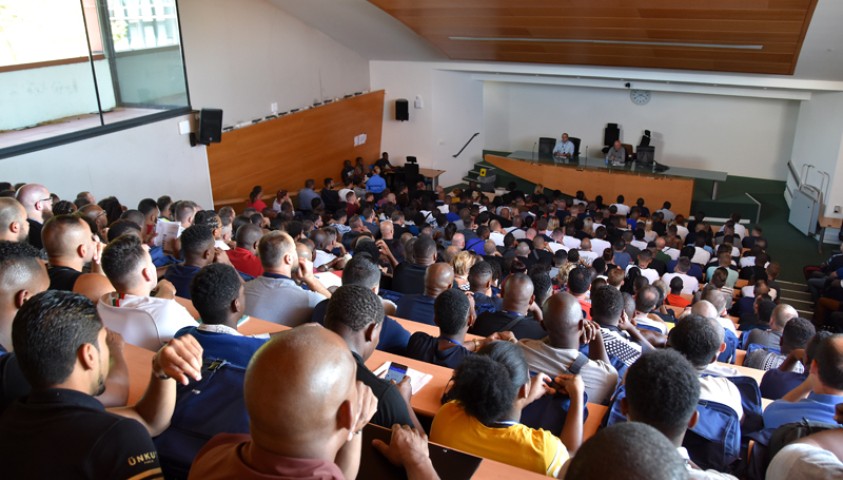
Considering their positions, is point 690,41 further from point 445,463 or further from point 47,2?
point 445,463

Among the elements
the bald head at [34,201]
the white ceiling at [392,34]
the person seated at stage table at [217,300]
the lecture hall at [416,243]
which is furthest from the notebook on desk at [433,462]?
the white ceiling at [392,34]

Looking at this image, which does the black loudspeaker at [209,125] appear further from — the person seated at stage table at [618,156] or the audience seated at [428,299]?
the person seated at stage table at [618,156]

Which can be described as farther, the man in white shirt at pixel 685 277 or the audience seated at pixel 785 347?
the man in white shirt at pixel 685 277

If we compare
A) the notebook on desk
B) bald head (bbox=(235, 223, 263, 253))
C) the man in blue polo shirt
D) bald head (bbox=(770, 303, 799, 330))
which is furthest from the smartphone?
bald head (bbox=(770, 303, 799, 330))

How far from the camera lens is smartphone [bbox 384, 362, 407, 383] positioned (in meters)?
2.95

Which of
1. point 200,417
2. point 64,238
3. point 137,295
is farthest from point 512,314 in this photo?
point 64,238

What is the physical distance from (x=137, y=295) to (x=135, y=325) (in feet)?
0.97

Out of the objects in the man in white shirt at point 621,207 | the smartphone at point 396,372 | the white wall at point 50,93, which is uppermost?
the white wall at point 50,93

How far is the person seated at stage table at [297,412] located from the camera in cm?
155

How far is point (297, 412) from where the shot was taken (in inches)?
61.1

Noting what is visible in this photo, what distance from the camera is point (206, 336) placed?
2.77 metres

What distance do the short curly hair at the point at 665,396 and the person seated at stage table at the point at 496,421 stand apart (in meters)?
0.33

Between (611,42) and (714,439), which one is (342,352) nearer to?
(714,439)

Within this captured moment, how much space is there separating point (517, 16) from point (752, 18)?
347 cm
